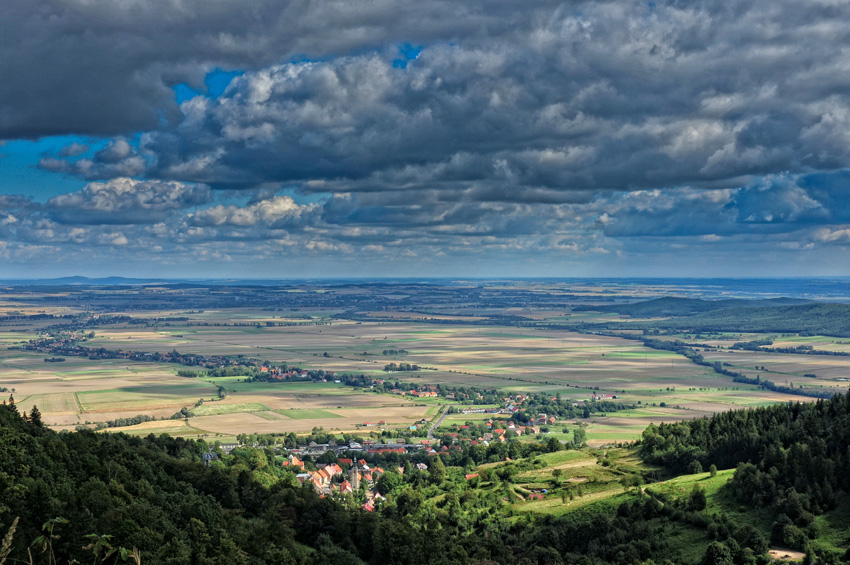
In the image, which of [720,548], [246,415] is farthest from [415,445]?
[720,548]

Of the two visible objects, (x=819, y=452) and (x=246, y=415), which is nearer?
(x=819, y=452)

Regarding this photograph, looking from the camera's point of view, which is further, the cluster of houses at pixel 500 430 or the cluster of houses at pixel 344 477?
the cluster of houses at pixel 500 430

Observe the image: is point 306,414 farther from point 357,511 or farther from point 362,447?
point 357,511

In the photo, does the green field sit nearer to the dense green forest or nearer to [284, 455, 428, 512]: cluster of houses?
[284, 455, 428, 512]: cluster of houses

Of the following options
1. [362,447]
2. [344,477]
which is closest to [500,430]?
[362,447]

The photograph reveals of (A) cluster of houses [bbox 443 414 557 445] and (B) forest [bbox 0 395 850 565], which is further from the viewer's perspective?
(A) cluster of houses [bbox 443 414 557 445]

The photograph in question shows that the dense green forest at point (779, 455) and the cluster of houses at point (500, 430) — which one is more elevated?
the dense green forest at point (779, 455)

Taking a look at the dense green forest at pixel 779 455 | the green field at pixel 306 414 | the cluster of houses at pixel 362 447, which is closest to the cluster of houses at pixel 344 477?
the cluster of houses at pixel 362 447

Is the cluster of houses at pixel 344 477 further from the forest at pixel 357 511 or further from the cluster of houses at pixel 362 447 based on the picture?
the cluster of houses at pixel 362 447

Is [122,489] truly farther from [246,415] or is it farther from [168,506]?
[246,415]

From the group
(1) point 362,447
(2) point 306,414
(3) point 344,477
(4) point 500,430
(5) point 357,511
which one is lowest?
(4) point 500,430

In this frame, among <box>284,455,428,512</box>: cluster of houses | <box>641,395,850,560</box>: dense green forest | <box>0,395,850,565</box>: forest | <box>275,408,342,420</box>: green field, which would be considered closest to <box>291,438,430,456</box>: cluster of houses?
<box>284,455,428,512</box>: cluster of houses
